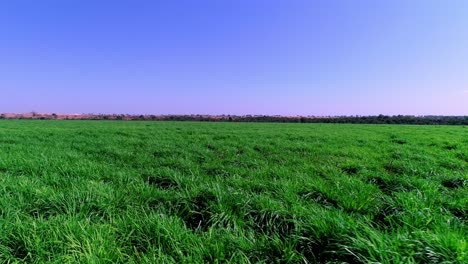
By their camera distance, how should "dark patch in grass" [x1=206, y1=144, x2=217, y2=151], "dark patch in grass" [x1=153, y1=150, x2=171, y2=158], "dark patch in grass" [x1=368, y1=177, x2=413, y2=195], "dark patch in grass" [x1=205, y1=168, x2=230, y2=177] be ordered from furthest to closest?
"dark patch in grass" [x1=206, y1=144, x2=217, y2=151] → "dark patch in grass" [x1=153, y1=150, x2=171, y2=158] → "dark patch in grass" [x1=205, y1=168, x2=230, y2=177] → "dark patch in grass" [x1=368, y1=177, x2=413, y2=195]

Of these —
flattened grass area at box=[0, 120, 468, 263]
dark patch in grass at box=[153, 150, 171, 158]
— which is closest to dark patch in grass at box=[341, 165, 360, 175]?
flattened grass area at box=[0, 120, 468, 263]

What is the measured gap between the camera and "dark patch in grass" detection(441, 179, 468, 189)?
5.30 metres

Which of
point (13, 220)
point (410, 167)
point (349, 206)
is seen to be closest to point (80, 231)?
point (13, 220)

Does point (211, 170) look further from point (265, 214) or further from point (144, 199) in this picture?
point (265, 214)

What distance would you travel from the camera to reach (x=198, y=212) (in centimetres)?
355

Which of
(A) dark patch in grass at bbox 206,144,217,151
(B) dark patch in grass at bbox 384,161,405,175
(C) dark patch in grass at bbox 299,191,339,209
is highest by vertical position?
(A) dark patch in grass at bbox 206,144,217,151

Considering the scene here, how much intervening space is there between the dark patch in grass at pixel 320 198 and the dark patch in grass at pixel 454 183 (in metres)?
2.98

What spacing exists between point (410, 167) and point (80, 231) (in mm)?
7407

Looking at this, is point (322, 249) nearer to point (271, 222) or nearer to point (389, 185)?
point (271, 222)

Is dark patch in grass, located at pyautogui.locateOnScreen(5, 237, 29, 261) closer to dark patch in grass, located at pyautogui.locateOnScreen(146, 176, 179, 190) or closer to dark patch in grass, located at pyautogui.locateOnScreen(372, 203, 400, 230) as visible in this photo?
dark patch in grass, located at pyautogui.locateOnScreen(146, 176, 179, 190)

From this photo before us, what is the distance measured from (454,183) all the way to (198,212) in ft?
17.5

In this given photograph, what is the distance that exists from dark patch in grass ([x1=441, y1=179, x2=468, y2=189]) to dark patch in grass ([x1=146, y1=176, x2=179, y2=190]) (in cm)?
540

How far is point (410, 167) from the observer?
6.86 metres

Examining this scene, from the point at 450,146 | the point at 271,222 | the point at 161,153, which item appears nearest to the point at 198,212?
the point at 271,222
